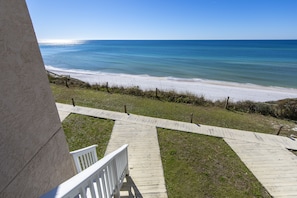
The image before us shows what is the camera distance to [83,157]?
363cm

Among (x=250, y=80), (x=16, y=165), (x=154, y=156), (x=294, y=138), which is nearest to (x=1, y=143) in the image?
(x=16, y=165)

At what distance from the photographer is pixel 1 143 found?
1.39 meters

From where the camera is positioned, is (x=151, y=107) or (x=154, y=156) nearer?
(x=154, y=156)

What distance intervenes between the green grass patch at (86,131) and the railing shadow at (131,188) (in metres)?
1.48

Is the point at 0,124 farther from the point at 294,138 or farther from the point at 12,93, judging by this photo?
the point at 294,138

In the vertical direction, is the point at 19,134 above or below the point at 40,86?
below

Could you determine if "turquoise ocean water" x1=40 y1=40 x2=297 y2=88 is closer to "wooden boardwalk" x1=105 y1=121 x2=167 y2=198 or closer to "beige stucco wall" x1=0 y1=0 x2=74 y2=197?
"wooden boardwalk" x1=105 y1=121 x2=167 y2=198

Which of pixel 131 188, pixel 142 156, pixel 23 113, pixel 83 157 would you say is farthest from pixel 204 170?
pixel 23 113

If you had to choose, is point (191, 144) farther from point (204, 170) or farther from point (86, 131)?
point (86, 131)

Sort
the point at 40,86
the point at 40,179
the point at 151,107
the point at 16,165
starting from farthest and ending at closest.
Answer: the point at 151,107
the point at 40,86
the point at 40,179
the point at 16,165

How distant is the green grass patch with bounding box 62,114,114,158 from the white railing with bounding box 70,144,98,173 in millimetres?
1418

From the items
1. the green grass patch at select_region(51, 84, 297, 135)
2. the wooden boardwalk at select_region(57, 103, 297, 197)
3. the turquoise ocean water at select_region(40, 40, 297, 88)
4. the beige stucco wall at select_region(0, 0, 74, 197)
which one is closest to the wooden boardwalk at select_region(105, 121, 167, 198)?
the wooden boardwalk at select_region(57, 103, 297, 197)

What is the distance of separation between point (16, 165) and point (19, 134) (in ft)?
1.02

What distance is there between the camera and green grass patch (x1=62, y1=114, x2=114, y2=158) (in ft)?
18.8
